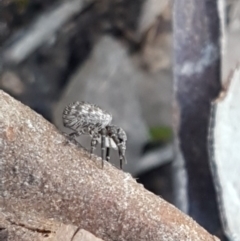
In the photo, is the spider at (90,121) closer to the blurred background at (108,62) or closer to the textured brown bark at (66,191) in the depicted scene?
the textured brown bark at (66,191)

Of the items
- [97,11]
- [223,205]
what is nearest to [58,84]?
[97,11]

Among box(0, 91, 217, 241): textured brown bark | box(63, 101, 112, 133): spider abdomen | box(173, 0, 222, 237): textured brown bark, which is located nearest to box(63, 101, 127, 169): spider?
box(63, 101, 112, 133): spider abdomen

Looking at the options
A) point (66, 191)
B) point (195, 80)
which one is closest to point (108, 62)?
point (195, 80)

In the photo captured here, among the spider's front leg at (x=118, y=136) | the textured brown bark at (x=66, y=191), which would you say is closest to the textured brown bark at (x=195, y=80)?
the spider's front leg at (x=118, y=136)

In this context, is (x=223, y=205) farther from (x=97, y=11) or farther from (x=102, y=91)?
(x=97, y=11)

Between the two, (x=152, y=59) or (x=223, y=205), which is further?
(x=152, y=59)

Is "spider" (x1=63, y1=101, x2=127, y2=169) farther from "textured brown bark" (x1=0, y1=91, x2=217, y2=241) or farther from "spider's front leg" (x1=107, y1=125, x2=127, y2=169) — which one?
"textured brown bark" (x1=0, y1=91, x2=217, y2=241)

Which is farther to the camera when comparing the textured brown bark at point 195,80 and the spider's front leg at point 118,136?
the textured brown bark at point 195,80
